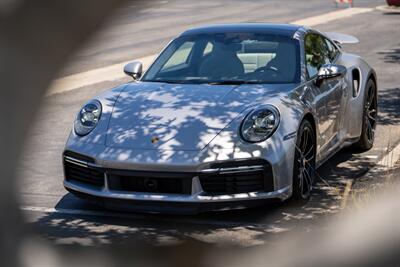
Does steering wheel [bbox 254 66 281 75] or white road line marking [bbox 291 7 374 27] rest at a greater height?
steering wheel [bbox 254 66 281 75]

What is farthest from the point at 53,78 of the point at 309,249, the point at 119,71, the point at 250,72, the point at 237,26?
the point at 119,71

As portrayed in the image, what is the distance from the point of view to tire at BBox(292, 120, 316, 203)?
5.89 metres

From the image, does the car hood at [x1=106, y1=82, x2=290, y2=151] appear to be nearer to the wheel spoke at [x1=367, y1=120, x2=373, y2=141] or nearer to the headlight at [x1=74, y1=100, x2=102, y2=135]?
the headlight at [x1=74, y1=100, x2=102, y2=135]

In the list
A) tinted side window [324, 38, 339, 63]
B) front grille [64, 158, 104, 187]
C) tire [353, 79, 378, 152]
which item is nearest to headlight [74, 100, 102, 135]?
front grille [64, 158, 104, 187]

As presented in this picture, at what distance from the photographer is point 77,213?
19.8ft

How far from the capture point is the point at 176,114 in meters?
5.79

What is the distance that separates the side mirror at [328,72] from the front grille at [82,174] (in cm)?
212

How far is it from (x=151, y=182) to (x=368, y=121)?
3184 millimetres

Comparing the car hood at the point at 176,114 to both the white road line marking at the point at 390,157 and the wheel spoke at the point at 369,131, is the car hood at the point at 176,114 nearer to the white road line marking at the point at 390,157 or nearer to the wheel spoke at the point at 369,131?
the white road line marking at the point at 390,157

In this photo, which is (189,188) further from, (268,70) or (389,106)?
(389,106)

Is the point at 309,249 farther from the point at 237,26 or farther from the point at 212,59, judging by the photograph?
the point at 237,26

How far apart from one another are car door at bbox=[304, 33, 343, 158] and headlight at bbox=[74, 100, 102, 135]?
178 centimetres

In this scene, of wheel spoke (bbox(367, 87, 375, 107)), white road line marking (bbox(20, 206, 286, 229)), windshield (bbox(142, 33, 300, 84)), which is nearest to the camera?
white road line marking (bbox(20, 206, 286, 229))

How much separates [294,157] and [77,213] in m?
1.69
